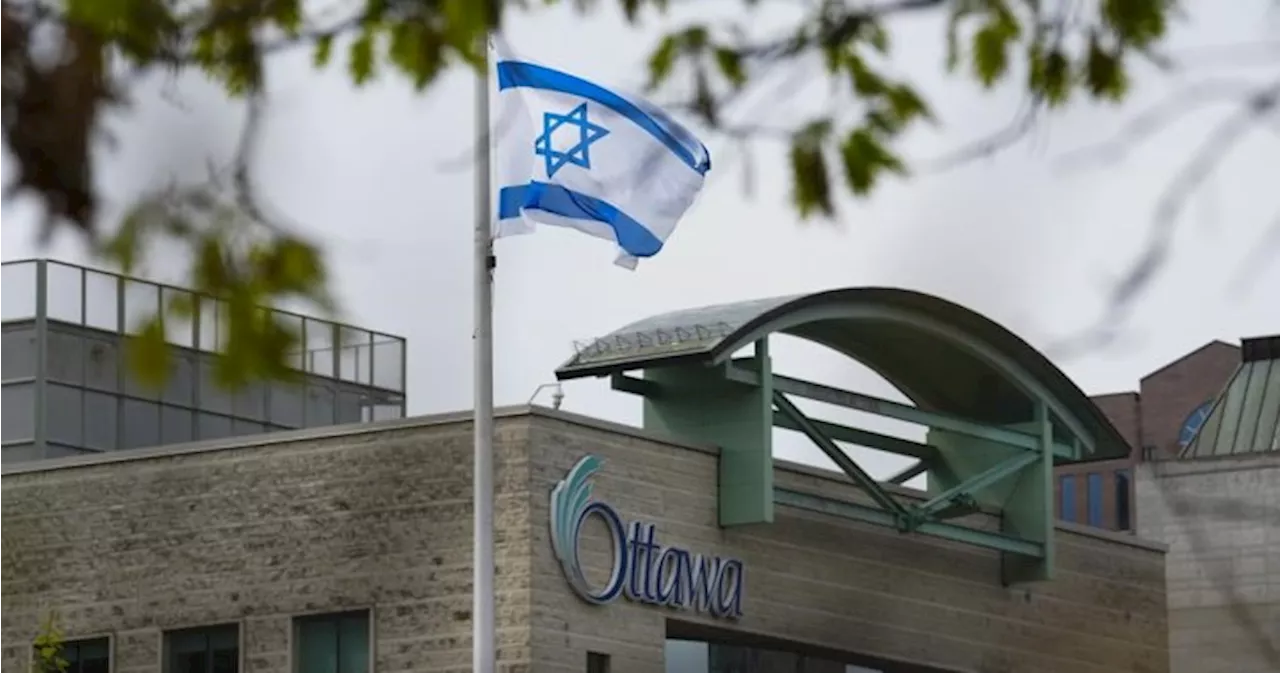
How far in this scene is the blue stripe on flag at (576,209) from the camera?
3703 cm

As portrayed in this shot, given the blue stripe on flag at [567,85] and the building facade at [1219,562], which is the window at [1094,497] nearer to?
the building facade at [1219,562]

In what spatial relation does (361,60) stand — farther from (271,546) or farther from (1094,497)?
(1094,497)

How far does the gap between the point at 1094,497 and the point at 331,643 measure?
75.4 m

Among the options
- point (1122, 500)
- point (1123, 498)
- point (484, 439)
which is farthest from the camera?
point (1122, 500)

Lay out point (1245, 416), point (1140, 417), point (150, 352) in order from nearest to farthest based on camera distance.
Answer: point (150, 352) → point (1245, 416) → point (1140, 417)

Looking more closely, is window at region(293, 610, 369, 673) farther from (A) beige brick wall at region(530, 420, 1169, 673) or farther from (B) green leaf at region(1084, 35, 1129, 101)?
(B) green leaf at region(1084, 35, 1129, 101)

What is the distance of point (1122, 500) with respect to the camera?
112625 mm

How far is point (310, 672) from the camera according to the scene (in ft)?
131

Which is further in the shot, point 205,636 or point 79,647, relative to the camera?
Result: point 79,647

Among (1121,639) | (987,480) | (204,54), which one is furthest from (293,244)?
(1121,639)

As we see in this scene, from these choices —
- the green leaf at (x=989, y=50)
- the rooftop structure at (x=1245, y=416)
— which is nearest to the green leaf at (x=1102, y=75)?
the green leaf at (x=989, y=50)

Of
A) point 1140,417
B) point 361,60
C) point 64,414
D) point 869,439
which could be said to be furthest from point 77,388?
point 1140,417

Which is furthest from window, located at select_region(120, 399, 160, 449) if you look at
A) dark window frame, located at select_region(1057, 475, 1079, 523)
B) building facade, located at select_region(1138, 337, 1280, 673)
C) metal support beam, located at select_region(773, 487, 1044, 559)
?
dark window frame, located at select_region(1057, 475, 1079, 523)

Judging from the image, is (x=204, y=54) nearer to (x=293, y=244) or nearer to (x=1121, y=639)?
(x=293, y=244)
